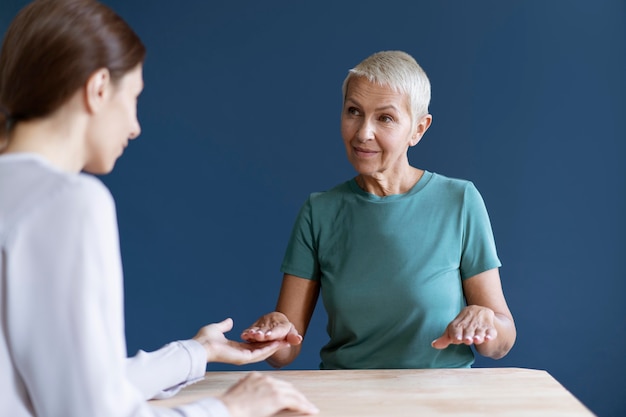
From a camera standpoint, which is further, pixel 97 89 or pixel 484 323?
pixel 484 323

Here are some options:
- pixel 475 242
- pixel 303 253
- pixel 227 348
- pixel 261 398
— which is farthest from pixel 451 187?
pixel 261 398

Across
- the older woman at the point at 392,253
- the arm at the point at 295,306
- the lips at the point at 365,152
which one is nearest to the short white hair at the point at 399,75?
the older woman at the point at 392,253

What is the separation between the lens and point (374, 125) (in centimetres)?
210

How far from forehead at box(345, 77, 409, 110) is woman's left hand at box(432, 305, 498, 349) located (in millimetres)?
625

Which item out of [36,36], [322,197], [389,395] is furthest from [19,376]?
[322,197]

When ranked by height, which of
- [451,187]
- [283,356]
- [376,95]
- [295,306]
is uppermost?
[376,95]

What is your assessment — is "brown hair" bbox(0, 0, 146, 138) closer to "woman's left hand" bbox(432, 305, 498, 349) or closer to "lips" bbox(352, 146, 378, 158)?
"woman's left hand" bbox(432, 305, 498, 349)

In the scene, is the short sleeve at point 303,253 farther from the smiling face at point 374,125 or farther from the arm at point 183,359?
the arm at point 183,359

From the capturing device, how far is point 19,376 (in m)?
1.04

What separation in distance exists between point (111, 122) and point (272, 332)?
2.58 ft

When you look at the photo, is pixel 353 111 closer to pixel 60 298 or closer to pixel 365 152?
pixel 365 152

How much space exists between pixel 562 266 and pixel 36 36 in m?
2.65

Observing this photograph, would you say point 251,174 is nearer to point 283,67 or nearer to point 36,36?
point 283,67

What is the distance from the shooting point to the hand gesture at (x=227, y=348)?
65.9 inches
